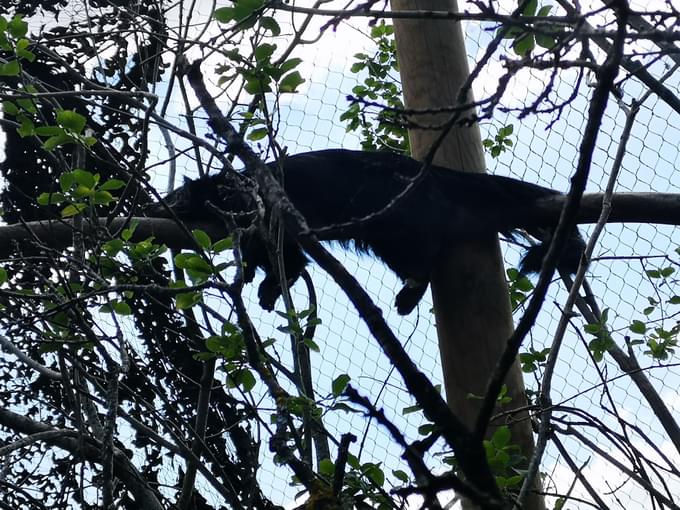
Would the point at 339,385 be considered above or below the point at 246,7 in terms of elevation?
below

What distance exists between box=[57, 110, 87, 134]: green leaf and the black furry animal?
52 centimetres

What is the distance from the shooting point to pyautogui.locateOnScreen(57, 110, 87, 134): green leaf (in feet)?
5.68

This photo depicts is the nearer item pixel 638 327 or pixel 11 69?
pixel 11 69

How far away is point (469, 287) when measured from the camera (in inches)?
87.3

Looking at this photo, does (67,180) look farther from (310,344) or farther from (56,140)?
(310,344)

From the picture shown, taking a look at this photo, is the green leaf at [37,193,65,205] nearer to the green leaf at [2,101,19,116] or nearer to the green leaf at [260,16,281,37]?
the green leaf at [2,101,19,116]

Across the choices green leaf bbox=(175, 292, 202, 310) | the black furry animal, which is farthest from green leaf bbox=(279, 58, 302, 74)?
the black furry animal

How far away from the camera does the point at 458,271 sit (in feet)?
7.50

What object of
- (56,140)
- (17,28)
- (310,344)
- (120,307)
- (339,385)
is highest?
(17,28)

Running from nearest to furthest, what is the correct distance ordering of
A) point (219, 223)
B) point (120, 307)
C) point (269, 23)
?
point (269, 23) → point (120, 307) → point (219, 223)

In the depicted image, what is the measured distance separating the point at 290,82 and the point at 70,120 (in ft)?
1.62

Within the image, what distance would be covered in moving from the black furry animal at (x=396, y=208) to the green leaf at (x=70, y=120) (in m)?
→ 0.52

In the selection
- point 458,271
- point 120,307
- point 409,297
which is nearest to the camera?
point 120,307

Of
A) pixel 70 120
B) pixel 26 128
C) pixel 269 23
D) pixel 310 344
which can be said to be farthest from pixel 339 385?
pixel 26 128
